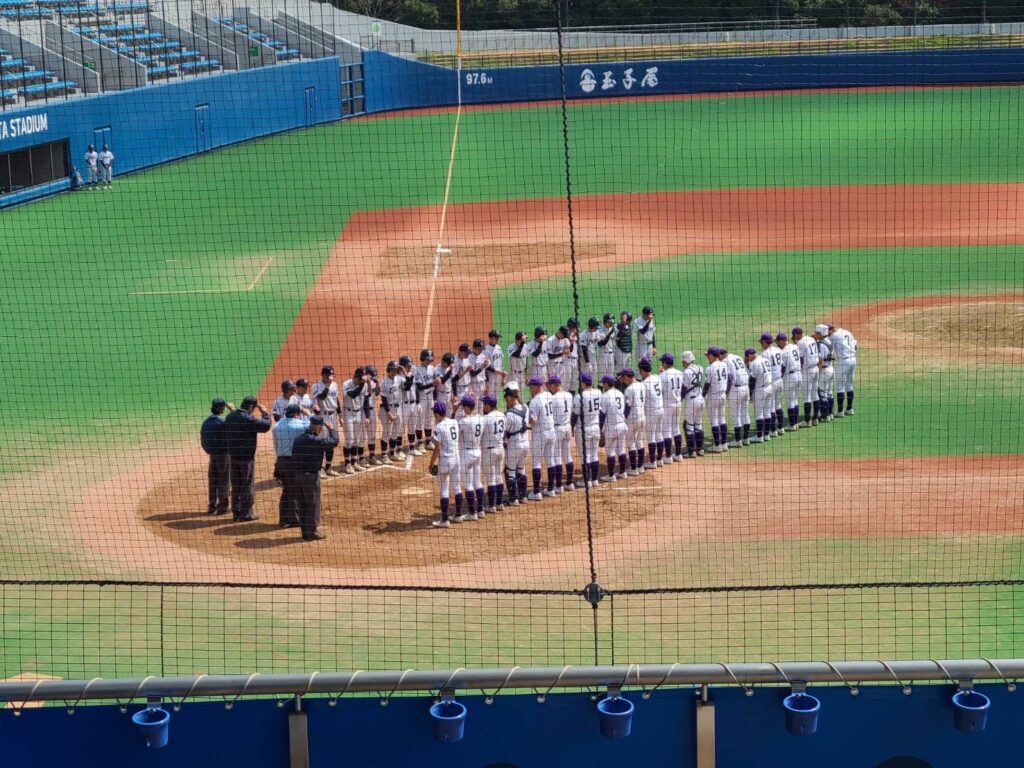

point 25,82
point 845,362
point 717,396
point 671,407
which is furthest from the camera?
point 25,82

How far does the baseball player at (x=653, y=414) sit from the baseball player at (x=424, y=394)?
2.47 meters

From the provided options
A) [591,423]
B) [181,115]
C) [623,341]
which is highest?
[181,115]

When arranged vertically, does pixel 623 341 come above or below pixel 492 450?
above

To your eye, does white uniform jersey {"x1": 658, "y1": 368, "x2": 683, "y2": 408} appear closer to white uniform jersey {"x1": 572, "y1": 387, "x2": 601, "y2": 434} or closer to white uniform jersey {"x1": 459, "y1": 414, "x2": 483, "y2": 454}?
white uniform jersey {"x1": 572, "y1": 387, "x2": 601, "y2": 434}

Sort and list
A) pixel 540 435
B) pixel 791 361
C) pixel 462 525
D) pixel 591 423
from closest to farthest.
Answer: pixel 462 525 → pixel 540 435 → pixel 591 423 → pixel 791 361

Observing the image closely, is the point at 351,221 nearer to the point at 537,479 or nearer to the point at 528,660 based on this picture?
the point at 537,479

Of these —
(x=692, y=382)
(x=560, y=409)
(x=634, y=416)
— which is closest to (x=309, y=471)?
(x=560, y=409)

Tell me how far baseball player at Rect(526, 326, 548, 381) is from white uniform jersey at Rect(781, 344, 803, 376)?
299cm

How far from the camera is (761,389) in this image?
15.5 meters

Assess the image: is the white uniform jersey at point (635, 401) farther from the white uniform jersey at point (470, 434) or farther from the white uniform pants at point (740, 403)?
the white uniform jersey at point (470, 434)

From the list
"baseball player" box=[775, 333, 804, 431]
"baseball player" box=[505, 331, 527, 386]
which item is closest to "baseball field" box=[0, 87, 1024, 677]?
"baseball player" box=[775, 333, 804, 431]

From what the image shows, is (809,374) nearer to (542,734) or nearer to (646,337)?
(646,337)

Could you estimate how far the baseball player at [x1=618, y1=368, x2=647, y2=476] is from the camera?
47.6ft

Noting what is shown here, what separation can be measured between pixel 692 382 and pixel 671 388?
0.27m
